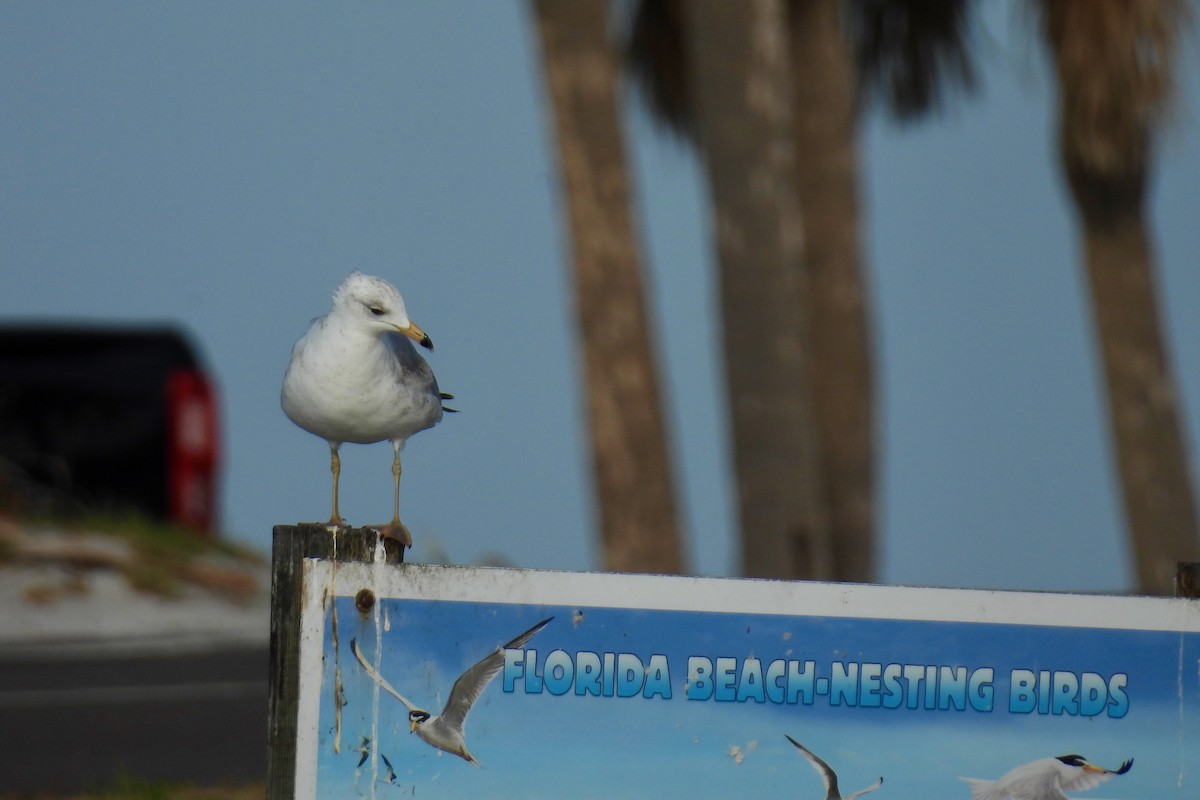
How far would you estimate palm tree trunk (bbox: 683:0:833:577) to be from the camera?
8.67 meters

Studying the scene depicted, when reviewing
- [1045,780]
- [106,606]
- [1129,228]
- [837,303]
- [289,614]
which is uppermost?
[1129,228]

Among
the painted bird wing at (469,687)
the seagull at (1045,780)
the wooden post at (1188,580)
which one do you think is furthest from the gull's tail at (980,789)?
the painted bird wing at (469,687)

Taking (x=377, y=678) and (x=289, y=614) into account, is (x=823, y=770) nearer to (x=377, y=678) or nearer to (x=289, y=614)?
(x=377, y=678)

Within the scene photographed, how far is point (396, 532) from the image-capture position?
3.90 meters

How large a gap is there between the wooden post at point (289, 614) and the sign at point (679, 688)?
0.03 metres

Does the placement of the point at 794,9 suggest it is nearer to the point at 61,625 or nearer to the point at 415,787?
the point at 61,625

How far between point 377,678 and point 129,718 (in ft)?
19.7

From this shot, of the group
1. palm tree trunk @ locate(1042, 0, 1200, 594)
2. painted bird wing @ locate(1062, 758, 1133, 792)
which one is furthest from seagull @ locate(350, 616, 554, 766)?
palm tree trunk @ locate(1042, 0, 1200, 594)

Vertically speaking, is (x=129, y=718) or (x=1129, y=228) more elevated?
(x=1129, y=228)

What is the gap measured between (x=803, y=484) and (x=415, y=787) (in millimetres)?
5140

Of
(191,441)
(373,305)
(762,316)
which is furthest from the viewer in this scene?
(191,441)

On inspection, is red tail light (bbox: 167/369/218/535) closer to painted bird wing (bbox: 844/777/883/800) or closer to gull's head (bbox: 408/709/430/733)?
gull's head (bbox: 408/709/430/733)

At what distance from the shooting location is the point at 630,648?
3828 millimetres

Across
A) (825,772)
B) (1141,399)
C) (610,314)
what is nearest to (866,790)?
(825,772)
